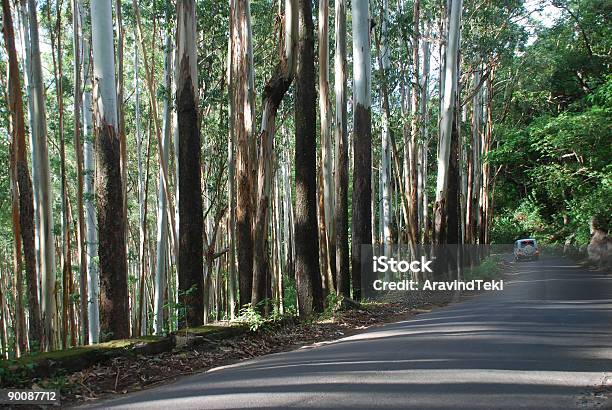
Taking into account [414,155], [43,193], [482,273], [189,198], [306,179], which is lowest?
[482,273]

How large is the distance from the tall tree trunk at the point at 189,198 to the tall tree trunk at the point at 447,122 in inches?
490

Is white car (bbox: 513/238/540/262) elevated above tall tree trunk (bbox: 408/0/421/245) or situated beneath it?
situated beneath

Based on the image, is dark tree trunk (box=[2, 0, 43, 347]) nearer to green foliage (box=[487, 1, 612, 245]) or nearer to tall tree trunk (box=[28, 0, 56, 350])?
tall tree trunk (box=[28, 0, 56, 350])

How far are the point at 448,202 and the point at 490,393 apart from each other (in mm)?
17068

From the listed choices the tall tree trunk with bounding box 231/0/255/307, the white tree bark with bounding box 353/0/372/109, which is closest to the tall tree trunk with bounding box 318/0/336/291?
the white tree bark with bounding box 353/0/372/109

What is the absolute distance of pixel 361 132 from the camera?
52.4 ft

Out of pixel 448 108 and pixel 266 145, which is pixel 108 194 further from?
pixel 448 108

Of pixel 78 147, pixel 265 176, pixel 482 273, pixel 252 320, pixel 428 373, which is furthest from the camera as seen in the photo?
pixel 482 273

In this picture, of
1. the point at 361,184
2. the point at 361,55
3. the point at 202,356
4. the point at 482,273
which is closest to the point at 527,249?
the point at 482,273

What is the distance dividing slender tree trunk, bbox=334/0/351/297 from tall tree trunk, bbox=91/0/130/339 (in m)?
6.10

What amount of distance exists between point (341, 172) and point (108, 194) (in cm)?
735

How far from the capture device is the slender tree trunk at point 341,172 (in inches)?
587

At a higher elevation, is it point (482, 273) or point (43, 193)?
point (43, 193)

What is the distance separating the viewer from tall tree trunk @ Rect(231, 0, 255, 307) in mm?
13094
